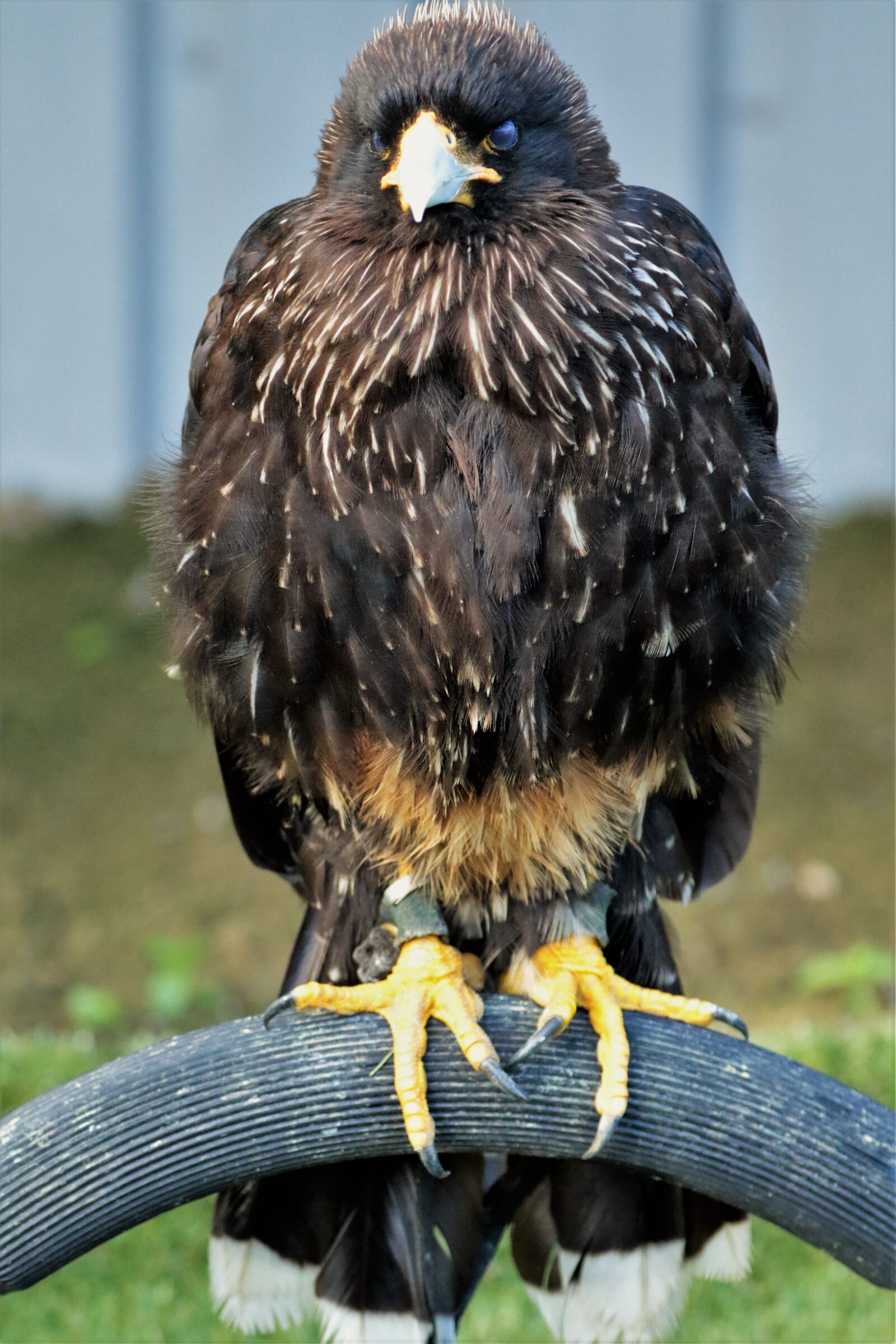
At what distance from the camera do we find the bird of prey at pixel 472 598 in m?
1.89

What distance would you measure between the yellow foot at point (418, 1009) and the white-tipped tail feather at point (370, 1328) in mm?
381

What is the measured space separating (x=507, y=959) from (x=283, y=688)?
674 millimetres

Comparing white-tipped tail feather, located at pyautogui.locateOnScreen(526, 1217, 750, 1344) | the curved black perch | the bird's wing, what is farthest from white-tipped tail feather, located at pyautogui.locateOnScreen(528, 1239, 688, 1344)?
the bird's wing

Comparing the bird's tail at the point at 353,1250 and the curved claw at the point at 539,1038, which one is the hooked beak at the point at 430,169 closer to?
the curved claw at the point at 539,1038

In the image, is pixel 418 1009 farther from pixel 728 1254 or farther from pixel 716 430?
pixel 716 430

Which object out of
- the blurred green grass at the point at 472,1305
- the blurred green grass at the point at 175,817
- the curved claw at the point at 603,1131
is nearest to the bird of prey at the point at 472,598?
the curved claw at the point at 603,1131

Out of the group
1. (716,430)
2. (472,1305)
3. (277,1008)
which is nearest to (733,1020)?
(277,1008)

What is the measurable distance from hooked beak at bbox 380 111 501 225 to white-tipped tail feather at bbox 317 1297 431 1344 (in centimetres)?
176

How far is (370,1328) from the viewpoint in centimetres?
230

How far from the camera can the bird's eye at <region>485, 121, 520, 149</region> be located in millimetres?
1865

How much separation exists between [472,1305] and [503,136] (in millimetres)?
2401

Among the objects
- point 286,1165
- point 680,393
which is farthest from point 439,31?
point 286,1165

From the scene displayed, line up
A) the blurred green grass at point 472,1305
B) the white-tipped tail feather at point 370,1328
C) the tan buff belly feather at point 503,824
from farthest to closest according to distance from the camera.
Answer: the blurred green grass at point 472,1305 → the white-tipped tail feather at point 370,1328 → the tan buff belly feather at point 503,824

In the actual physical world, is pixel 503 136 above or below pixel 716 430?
above
